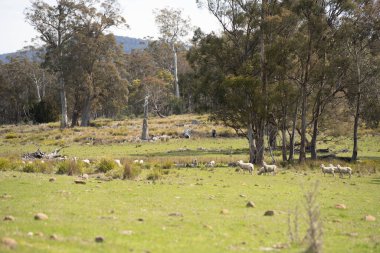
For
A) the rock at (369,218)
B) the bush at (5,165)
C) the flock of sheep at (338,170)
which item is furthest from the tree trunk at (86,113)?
the rock at (369,218)

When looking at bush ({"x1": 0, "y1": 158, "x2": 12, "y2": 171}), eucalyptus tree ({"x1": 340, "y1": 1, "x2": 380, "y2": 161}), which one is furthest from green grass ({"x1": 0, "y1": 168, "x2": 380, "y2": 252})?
eucalyptus tree ({"x1": 340, "y1": 1, "x2": 380, "y2": 161})

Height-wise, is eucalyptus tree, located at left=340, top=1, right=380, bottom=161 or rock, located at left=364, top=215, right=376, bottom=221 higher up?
eucalyptus tree, located at left=340, top=1, right=380, bottom=161

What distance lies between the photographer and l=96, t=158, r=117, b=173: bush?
1016 inches

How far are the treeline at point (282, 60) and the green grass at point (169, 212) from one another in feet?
44.9

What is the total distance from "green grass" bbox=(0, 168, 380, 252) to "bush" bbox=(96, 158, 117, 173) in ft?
14.1

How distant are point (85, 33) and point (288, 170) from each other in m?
51.6

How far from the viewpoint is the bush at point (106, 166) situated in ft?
84.6

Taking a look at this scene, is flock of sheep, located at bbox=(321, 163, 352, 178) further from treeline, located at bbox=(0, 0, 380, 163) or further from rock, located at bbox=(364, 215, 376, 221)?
rock, located at bbox=(364, 215, 376, 221)

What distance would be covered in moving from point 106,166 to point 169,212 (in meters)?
12.9

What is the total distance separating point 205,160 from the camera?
1387 inches

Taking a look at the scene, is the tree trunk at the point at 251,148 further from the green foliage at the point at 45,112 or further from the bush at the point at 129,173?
the green foliage at the point at 45,112

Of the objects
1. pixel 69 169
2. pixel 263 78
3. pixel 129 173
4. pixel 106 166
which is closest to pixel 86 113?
pixel 263 78

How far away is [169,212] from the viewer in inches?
538

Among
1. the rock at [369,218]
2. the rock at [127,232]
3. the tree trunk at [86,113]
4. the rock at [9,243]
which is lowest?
the rock at [369,218]
